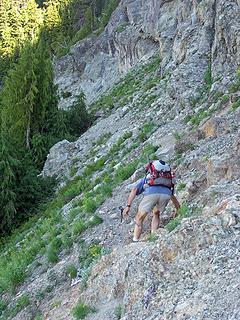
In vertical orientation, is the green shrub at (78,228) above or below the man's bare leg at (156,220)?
below

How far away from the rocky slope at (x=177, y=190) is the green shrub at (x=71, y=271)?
72mm

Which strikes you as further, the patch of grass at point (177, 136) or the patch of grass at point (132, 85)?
the patch of grass at point (132, 85)

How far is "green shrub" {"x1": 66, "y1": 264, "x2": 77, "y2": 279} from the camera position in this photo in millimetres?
10219

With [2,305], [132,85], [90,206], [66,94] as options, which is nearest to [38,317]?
[2,305]

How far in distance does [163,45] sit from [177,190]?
763 inches

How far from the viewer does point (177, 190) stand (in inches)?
433

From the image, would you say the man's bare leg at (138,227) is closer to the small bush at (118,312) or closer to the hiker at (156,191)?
the hiker at (156,191)

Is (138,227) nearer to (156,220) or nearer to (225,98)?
(156,220)

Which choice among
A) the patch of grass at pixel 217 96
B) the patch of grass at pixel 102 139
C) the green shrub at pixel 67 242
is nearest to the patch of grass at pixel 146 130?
the patch of grass at pixel 102 139

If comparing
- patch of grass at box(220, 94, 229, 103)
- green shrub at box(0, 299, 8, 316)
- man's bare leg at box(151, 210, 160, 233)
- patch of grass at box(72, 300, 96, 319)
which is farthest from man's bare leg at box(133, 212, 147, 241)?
patch of grass at box(220, 94, 229, 103)

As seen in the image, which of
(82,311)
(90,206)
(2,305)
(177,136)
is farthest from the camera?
(177,136)

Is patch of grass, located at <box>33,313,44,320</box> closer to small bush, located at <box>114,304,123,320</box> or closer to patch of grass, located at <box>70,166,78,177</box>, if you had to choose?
small bush, located at <box>114,304,123,320</box>

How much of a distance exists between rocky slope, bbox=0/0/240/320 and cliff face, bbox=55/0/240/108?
9 centimetres

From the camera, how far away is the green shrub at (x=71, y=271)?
1022 cm
